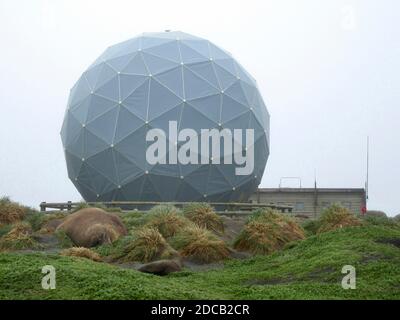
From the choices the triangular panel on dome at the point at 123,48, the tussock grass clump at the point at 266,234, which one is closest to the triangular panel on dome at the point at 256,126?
the triangular panel on dome at the point at 123,48

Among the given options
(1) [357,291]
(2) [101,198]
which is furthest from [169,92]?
(1) [357,291]

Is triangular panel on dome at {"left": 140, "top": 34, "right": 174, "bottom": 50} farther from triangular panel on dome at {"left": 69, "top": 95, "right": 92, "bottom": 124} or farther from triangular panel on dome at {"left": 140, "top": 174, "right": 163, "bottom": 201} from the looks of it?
triangular panel on dome at {"left": 140, "top": 174, "right": 163, "bottom": 201}

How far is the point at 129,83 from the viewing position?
95.9 feet

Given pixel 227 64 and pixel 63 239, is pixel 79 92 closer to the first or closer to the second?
pixel 227 64

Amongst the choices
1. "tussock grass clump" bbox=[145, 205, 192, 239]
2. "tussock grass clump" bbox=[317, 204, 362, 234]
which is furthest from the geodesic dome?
"tussock grass clump" bbox=[317, 204, 362, 234]

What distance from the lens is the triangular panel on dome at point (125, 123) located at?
2827 cm

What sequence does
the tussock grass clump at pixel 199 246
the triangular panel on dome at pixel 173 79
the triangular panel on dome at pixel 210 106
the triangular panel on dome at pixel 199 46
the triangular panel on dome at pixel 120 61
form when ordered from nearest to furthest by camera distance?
the tussock grass clump at pixel 199 246 < the triangular panel on dome at pixel 210 106 < the triangular panel on dome at pixel 173 79 < the triangular panel on dome at pixel 120 61 < the triangular panel on dome at pixel 199 46

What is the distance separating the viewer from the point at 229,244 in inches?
689

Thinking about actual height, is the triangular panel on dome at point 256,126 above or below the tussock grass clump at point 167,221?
above

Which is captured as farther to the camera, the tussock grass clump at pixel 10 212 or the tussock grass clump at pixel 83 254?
the tussock grass clump at pixel 10 212

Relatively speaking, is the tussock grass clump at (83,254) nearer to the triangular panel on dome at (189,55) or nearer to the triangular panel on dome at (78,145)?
the triangular panel on dome at (78,145)

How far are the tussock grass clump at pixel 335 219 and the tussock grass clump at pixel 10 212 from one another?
438 inches
